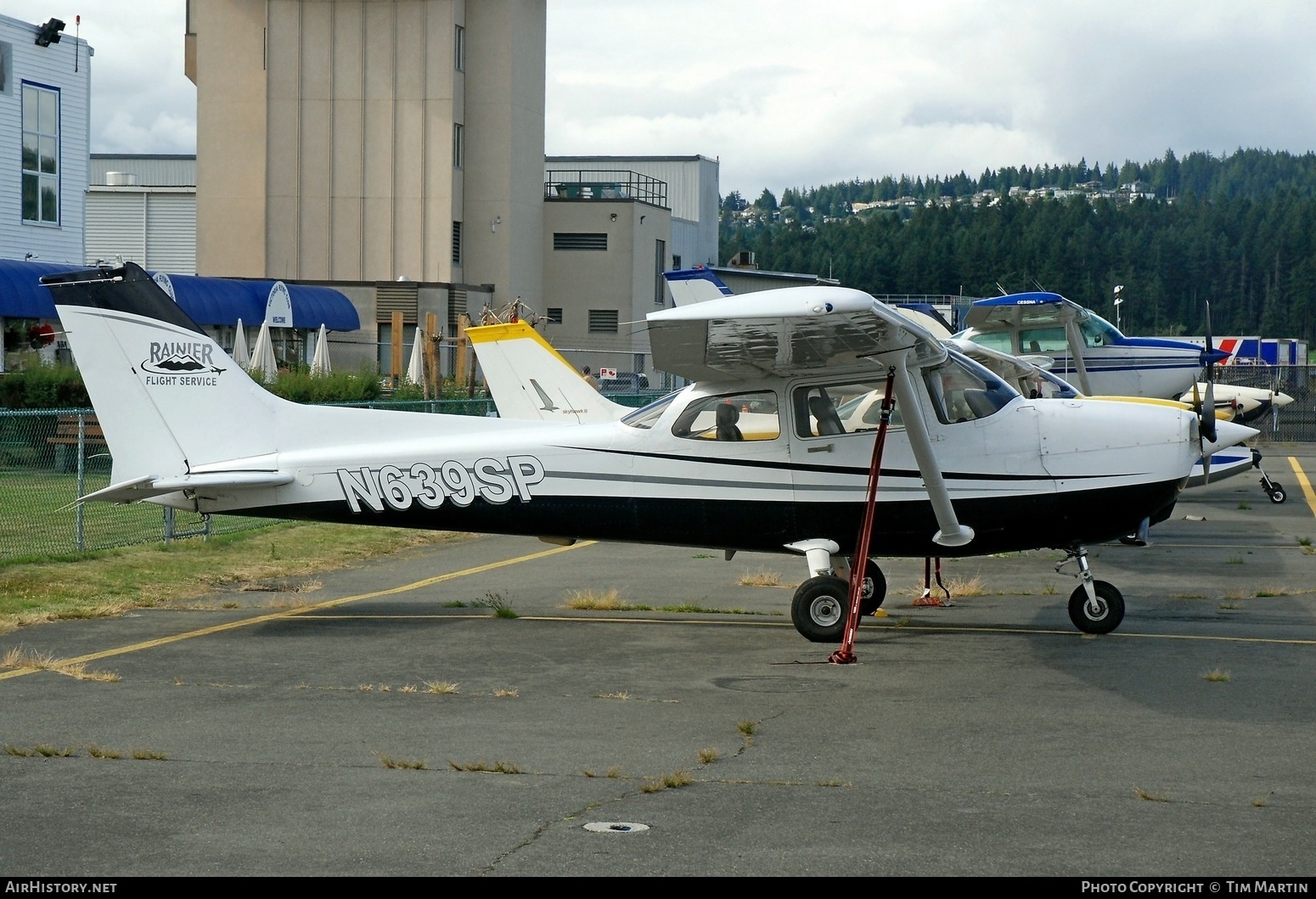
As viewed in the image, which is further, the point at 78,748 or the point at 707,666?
the point at 707,666

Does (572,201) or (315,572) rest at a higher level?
(572,201)

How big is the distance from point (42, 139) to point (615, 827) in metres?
30.5

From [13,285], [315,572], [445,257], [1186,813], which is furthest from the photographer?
[445,257]

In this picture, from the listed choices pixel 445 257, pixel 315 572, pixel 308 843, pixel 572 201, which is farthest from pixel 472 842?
pixel 572 201

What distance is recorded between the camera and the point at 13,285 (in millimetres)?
27016

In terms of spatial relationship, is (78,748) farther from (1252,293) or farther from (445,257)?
(1252,293)

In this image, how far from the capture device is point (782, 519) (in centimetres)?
984

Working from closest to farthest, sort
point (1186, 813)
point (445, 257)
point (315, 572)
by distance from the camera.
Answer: point (1186, 813) → point (315, 572) → point (445, 257)

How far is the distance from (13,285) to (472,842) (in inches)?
998

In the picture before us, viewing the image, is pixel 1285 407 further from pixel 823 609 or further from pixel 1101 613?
pixel 823 609

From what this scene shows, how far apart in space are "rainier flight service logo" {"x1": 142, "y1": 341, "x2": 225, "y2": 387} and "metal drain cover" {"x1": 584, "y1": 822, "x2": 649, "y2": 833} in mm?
6119

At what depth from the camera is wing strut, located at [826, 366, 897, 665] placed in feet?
29.6

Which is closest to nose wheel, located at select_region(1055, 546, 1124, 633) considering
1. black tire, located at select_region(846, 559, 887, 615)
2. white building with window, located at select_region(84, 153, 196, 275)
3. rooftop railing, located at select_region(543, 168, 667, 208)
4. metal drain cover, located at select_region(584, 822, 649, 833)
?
black tire, located at select_region(846, 559, 887, 615)

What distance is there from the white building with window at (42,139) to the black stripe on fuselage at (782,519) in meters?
23.8
